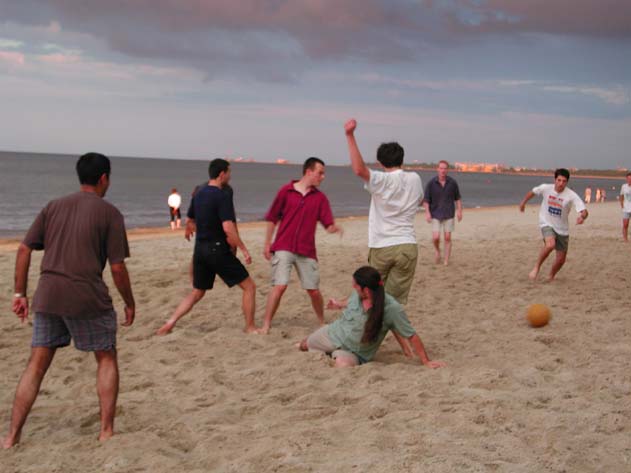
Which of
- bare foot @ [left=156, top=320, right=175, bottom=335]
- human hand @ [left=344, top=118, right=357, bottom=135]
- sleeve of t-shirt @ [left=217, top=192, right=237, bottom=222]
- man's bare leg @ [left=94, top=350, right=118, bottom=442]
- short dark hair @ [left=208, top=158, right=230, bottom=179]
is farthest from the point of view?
bare foot @ [left=156, top=320, right=175, bottom=335]

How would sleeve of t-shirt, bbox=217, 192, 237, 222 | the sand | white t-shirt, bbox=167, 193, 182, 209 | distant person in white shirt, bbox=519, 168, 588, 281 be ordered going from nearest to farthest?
the sand, sleeve of t-shirt, bbox=217, 192, 237, 222, distant person in white shirt, bbox=519, 168, 588, 281, white t-shirt, bbox=167, 193, 182, 209

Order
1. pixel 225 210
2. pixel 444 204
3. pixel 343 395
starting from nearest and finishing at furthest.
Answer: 1. pixel 343 395
2. pixel 225 210
3. pixel 444 204

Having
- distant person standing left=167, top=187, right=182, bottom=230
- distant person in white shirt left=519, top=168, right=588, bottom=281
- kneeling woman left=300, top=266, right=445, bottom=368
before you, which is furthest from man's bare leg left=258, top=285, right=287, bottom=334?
distant person standing left=167, top=187, right=182, bottom=230

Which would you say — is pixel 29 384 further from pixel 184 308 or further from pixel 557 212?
pixel 557 212

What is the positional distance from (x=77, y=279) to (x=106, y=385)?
702 millimetres

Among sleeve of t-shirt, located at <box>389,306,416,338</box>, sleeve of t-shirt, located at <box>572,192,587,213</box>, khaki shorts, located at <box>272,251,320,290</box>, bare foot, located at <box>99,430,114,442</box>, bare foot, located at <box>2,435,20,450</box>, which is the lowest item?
bare foot, located at <box>2,435,20,450</box>

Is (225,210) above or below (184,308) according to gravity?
above

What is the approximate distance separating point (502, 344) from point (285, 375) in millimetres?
2367

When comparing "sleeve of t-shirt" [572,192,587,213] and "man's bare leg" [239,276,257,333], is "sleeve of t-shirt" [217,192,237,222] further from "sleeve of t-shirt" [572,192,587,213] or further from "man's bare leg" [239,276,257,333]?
"sleeve of t-shirt" [572,192,587,213]

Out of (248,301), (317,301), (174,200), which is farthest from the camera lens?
(174,200)

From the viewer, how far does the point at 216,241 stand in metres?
6.75

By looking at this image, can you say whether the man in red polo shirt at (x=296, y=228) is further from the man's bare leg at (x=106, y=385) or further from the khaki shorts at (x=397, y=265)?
the man's bare leg at (x=106, y=385)

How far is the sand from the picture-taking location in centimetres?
385

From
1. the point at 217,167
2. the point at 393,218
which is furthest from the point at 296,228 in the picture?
the point at 393,218
